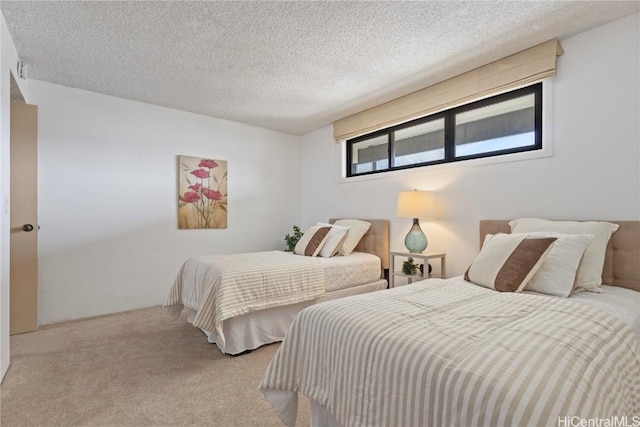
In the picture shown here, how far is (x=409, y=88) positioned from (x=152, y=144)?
3018mm

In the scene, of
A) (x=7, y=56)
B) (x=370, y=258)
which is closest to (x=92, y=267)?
(x=7, y=56)

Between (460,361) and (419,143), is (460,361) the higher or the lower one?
the lower one

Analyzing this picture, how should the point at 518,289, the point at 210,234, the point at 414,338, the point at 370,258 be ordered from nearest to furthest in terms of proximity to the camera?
the point at 414,338, the point at 518,289, the point at 370,258, the point at 210,234

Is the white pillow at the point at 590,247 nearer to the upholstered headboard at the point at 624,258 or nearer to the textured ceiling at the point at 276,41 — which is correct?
the upholstered headboard at the point at 624,258

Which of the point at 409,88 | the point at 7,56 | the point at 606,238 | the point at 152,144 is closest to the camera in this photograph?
the point at 606,238

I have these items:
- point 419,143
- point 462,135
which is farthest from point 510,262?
point 419,143

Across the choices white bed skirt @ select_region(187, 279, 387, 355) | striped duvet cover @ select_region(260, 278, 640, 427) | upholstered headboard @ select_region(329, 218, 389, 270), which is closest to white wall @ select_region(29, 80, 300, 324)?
white bed skirt @ select_region(187, 279, 387, 355)

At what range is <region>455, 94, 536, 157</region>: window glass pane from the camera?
2.56 meters

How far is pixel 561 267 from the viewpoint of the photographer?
1801 mm

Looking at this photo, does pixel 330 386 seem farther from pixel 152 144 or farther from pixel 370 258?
pixel 152 144

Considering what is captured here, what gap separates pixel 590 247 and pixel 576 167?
64 cm

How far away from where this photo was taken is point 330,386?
126 centimetres

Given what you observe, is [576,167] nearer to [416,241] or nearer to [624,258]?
[624,258]

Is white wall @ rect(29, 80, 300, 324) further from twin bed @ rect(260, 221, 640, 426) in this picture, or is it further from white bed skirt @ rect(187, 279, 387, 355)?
twin bed @ rect(260, 221, 640, 426)
